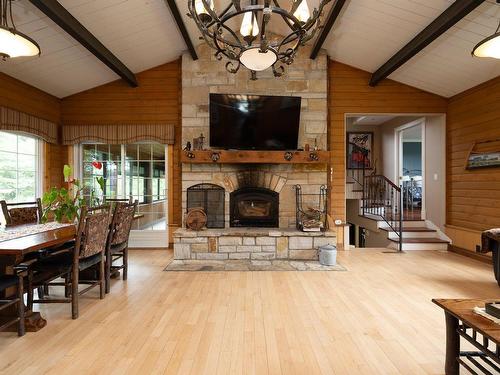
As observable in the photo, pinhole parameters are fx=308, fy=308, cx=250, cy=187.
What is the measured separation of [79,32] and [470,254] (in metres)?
6.60

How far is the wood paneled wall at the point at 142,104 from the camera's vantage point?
570cm

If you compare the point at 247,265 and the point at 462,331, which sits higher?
the point at 462,331

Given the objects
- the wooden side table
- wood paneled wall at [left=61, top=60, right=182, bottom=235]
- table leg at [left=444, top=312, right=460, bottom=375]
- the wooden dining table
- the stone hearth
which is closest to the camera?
the wooden side table

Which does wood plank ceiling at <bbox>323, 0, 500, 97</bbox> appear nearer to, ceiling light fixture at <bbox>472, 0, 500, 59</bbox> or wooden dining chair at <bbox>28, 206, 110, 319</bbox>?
ceiling light fixture at <bbox>472, 0, 500, 59</bbox>

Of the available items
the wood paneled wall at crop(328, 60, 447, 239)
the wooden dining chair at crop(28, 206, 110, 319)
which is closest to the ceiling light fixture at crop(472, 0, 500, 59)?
the wood paneled wall at crop(328, 60, 447, 239)

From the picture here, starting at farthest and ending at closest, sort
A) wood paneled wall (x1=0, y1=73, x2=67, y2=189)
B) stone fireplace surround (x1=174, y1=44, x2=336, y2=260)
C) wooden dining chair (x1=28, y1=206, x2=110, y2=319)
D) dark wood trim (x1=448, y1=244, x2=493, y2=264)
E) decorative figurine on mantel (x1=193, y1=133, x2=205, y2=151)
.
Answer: stone fireplace surround (x1=174, y1=44, x2=336, y2=260)
decorative figurine on mantel (x1=193, y1=133, x2=205, y2=151)
dark wood trim (x1=448, y1=244, x2=493, y2=264)
wood paneled wall (x1=0, y1=73, x2=67, y2=189)
wooden dining chair (x1=28, y1=206, x2=110, y2=319)

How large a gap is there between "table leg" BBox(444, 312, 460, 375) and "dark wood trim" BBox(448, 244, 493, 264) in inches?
145

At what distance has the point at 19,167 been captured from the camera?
4.83 meters

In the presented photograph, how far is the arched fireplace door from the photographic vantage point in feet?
17.8

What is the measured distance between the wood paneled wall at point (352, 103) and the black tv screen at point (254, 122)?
2.87ft

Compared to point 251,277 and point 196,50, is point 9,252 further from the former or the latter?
point 196,50

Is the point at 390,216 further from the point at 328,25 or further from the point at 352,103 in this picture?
the point at 328,25

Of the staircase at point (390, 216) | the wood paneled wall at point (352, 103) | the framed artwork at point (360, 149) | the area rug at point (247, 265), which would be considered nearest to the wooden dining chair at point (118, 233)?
the area rug at point (247, 265)

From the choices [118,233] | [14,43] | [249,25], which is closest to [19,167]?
[118,233]
